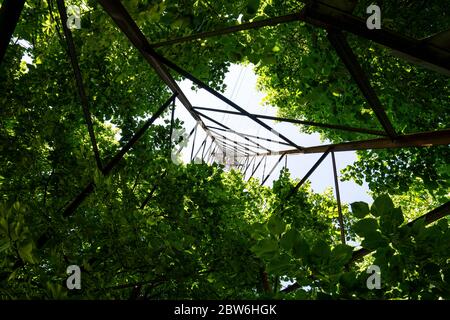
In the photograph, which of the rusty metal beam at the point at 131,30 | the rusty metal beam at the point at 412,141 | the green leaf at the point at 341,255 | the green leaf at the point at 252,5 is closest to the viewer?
the green leaf at the point at 341,255

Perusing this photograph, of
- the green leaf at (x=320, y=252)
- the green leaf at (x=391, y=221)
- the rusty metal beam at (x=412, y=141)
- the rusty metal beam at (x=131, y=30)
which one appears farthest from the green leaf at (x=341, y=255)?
the rusty metal beam at (x=131, y=30)

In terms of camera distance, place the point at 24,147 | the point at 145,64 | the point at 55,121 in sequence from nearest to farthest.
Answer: the point at 24,147, the point at 55,121, the point at 145,64

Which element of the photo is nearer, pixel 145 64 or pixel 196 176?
pixel 196 176

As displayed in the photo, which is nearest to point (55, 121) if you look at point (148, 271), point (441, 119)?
point (148, 271)

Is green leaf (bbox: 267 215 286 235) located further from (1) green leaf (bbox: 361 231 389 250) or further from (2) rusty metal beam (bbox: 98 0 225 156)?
(2) rusty metal beam (bbox: 98 0 225 156)

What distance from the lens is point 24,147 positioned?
4188 millimetres

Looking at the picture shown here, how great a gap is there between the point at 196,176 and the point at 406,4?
512 centimetres

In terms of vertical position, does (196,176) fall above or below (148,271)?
above

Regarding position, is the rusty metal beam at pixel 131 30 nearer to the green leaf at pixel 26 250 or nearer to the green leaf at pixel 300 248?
the green leaf at pixel 26 250

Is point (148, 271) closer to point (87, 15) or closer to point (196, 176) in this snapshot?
point (196, 176)

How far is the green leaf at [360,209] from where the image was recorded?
171cm

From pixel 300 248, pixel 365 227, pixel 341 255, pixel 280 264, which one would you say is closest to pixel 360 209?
pixel 365 227

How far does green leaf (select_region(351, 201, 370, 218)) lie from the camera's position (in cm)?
171

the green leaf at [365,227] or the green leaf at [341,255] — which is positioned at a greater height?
the green leaf at [365,227]
